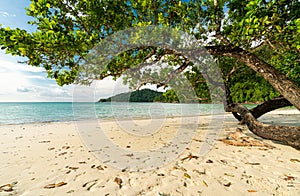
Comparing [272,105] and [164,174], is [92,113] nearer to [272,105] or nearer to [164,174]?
[272,105]

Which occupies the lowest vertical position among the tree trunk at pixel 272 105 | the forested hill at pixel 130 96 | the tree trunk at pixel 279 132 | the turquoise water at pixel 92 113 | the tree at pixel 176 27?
the turquoise water at pixel 92 113

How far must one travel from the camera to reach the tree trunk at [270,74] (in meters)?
3.46

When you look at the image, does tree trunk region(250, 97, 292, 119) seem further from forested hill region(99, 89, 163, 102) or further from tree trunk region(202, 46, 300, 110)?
forested hill region(99, 89, 163, 102)

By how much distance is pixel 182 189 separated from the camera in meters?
2.34

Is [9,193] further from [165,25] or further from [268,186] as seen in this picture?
[165,25]

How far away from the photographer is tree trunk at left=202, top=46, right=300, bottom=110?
3457 millimetres

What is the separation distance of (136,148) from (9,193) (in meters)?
2.91

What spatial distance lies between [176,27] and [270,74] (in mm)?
2954

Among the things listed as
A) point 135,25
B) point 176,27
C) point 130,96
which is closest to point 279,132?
point 176,27

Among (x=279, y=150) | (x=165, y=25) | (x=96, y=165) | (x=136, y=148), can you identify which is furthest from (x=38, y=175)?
(x=279, y=150)

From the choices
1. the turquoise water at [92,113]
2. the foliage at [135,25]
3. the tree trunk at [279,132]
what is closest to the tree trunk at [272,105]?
the foliage at [135,25]

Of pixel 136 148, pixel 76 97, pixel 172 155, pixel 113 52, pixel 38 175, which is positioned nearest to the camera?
pixel 38 175

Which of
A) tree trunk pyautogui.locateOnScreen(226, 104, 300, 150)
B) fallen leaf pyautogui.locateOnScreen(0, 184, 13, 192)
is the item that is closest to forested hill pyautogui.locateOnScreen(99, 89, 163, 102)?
tree trunk pyautogui.locateOnScreen(226, 104, 300, 150)

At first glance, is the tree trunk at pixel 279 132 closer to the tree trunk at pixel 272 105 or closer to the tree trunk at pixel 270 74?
the tree trunk at pixel 270 74
